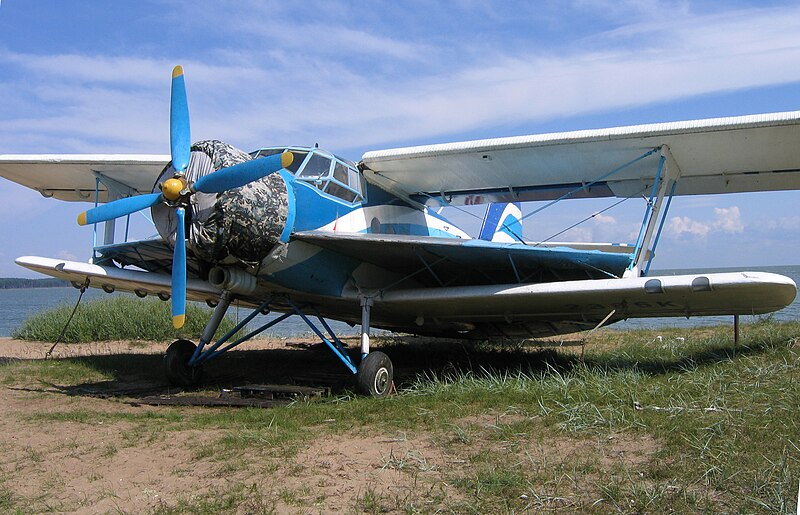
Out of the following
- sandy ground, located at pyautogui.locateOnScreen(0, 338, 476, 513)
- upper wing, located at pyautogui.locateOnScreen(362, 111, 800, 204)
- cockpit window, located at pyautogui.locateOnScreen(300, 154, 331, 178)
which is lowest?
sandy ground, located at pyautogui.locateOnScreen(0, 338, 476, 513)

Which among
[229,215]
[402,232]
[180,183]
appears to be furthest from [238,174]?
[402,232]

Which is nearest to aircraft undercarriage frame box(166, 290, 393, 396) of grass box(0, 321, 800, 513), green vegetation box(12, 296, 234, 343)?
grass box(0, 321, 800, 513)

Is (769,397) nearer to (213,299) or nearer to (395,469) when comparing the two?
(395,469)

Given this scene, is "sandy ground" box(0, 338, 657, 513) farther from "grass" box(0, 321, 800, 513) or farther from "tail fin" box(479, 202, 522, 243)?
"tail fin" box(479, 202, 522, 243)

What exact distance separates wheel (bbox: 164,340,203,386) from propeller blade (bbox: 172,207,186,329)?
1.79m

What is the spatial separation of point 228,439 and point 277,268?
2.87 m

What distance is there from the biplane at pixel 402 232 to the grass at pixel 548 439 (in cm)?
123

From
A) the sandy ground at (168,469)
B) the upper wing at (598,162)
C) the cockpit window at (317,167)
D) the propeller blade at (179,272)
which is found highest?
the upper wing at (598,162)

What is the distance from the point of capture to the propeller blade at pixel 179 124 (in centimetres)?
775

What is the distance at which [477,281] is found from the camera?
403 inches

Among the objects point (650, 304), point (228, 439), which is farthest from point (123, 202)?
point (650, 304)

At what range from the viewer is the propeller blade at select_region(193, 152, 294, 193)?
723cm

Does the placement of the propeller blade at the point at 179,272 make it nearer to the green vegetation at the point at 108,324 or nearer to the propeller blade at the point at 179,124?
the propeller blade at the point at 179,124

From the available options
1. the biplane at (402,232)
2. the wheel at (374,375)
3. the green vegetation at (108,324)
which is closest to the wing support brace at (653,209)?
the biplane at (402,232)
